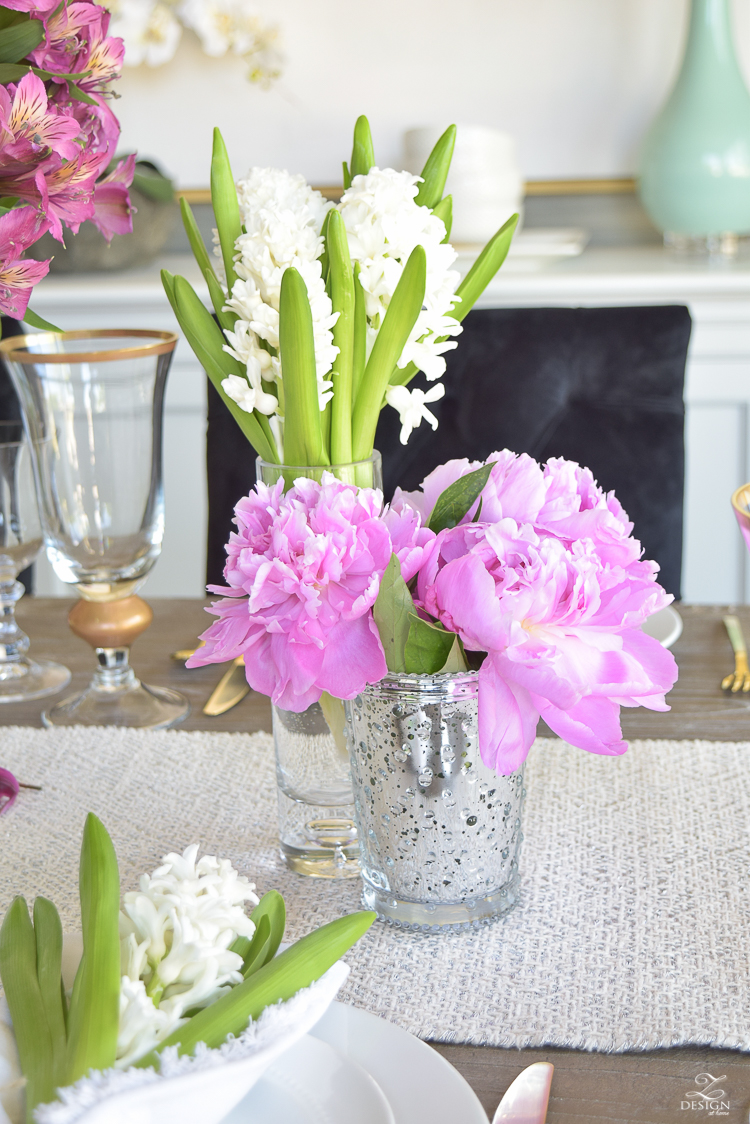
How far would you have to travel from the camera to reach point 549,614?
408 mm

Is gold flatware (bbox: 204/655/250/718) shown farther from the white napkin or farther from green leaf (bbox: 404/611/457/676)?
the white napkin

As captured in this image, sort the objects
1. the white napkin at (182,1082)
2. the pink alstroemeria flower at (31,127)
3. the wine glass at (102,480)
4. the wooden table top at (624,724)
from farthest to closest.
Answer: the wine glass at (102,480) < the pink alstroemeria flower at (31,127) < the wooden table top at (624,724) < the white napkin at (182,1082)

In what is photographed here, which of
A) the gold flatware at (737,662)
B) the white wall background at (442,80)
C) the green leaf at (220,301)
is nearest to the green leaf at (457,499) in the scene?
the green leaf at (220,301)

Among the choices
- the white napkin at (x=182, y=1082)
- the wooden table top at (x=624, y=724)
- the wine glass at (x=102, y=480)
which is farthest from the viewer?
the wine glass at (x=102, y=480)

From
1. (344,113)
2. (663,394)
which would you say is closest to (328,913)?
(663,394)

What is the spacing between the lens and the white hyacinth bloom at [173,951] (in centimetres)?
31

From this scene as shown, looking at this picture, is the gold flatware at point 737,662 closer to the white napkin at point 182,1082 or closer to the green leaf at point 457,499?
the green leaf at point 457,499

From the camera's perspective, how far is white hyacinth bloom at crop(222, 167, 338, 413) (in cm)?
47

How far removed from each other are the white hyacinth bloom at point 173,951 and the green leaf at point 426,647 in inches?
4.9

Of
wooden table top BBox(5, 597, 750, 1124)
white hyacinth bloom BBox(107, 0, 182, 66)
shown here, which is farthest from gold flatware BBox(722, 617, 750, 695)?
white hyacinth bloom BBox(107, 0, 182, 66)

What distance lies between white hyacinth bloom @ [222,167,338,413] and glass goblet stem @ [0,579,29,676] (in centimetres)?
46

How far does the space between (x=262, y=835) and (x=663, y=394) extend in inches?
31.0

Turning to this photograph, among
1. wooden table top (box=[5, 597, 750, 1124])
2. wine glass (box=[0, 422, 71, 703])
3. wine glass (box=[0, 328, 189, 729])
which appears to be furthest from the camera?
wine glass (box=[0, 422, 71, 703])

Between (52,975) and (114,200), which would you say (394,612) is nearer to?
(52,975)
